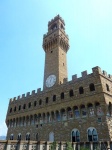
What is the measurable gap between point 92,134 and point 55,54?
14991 mm

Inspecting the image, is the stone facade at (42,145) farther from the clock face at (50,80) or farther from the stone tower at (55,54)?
the clock face at (50,80)

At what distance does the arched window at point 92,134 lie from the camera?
1703 cm

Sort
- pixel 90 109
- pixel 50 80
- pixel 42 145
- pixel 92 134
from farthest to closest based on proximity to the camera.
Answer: pixel 50 80
pixel 90 109
pixel 92 134
pixel 42 145

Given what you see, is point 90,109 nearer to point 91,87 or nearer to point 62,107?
point 91,87

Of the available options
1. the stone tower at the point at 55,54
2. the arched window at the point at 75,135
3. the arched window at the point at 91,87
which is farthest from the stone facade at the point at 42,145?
the stone tower at the point at 55,54

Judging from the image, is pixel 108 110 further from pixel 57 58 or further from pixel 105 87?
pixel 57 58

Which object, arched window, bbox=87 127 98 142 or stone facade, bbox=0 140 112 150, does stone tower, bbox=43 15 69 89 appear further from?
stone facade, bbox=0 140 112 150

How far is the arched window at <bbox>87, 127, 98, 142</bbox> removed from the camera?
17031 mm

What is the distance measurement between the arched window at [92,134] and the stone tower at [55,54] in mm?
8722

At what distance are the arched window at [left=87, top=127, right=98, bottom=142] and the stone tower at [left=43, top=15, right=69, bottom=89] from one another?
8.72 m

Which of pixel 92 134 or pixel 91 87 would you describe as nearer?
pixel 92 134

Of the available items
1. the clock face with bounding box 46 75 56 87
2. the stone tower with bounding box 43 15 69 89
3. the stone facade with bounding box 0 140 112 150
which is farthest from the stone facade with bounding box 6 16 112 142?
the stone facade with bounding box 0 140 112 150

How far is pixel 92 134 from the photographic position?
56.9 feet

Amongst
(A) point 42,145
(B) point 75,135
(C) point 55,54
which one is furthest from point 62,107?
(C) point 55,54
